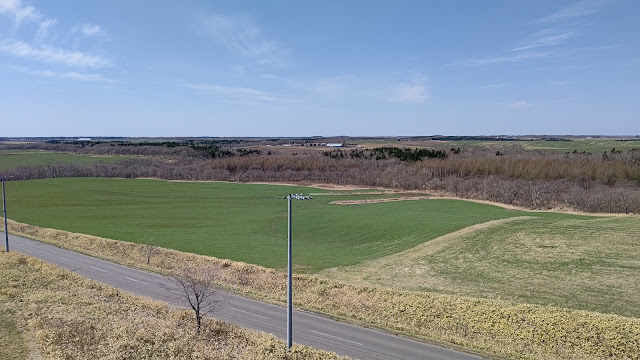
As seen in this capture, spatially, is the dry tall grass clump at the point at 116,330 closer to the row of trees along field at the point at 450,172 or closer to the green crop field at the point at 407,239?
the green crop field at the point at 407,239

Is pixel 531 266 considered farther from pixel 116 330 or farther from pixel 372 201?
pixel 372 201

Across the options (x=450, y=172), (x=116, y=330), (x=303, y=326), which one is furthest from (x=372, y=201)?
(x=116, y=330)

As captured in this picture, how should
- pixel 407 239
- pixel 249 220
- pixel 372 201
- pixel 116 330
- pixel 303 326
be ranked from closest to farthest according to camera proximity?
pixel 116 330 → pixel 303 326 → pixel 407 239 → pixel 249 220 → pixel 372 201

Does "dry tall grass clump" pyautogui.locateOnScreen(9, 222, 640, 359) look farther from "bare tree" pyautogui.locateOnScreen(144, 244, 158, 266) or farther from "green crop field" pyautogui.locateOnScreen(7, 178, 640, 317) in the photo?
"bare tree" pyautogui.locateOnScreen(144, 244, 158, 266)

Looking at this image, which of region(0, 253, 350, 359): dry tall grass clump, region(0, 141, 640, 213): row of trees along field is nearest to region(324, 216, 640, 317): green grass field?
region(0, 253, 350, 359): dry tall grass clump

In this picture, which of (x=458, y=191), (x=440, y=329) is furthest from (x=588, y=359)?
(x=458, y=191)

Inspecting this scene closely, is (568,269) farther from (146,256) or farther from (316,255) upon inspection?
(146,256)

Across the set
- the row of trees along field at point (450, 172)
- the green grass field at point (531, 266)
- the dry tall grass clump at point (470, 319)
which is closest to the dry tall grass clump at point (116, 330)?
the dry tall grass clump at point (470, 319)
